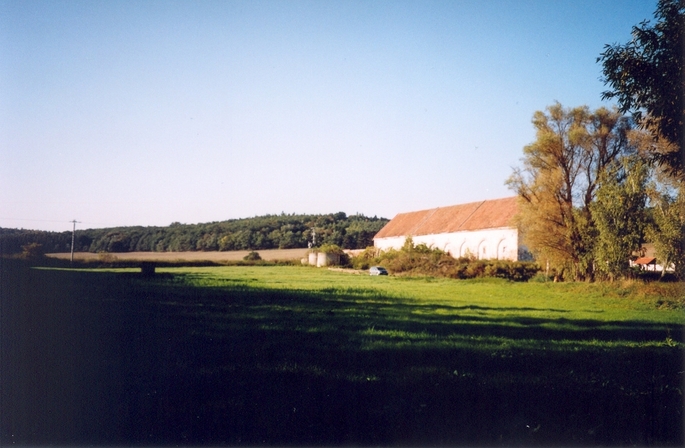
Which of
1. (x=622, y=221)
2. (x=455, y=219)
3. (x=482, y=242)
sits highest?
(x=455, y=219)

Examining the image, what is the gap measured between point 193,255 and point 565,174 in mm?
38526

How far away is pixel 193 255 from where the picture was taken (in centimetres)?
5112

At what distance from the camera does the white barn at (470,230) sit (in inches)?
1718

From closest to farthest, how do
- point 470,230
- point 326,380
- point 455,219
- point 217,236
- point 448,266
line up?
point 326,380, point 448,266, point 470,230, point 455,219, point 217,236

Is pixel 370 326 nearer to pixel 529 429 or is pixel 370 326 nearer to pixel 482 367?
pixel 482 367

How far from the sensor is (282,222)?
79062 mm

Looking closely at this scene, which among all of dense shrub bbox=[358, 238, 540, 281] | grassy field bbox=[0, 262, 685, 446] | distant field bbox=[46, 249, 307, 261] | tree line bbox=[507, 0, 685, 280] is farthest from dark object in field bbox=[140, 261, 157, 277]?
tree line bbox=[507, 0, 685, 280]

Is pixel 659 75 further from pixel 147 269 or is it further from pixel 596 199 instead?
pixel 147 269

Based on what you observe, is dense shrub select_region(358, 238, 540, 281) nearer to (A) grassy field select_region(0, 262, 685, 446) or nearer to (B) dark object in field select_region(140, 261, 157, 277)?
(B) dark object in field select_region(140, 261, 157, 277)

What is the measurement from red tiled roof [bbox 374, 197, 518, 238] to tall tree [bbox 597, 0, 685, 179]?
29223 mm

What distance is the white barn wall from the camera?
1686 inches

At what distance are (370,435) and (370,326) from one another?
5760 millimetres

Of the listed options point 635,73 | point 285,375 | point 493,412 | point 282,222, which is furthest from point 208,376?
point 282,222

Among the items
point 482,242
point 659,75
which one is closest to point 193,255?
point 482,242
